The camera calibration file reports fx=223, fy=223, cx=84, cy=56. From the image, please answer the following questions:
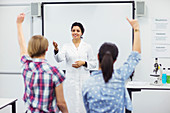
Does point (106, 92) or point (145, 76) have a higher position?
point (106, 92)

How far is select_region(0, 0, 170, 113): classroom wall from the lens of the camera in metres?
2.77

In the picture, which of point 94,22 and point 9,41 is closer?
point 94,22

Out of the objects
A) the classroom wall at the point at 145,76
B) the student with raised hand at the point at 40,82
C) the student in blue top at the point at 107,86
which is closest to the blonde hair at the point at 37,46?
the student with raised hand at the point at 40,82

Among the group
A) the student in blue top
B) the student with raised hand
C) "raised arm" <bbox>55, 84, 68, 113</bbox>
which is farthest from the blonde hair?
the student in blue top

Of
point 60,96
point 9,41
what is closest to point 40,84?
point 60,96

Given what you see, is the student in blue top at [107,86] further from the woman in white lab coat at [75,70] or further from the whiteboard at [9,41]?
the whiteboard at [9,41]

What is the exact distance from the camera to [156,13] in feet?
12.3

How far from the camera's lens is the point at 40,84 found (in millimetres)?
1402

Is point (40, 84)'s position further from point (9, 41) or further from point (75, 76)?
Result: point (9, 41)

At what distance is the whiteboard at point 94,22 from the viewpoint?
12.4 ft

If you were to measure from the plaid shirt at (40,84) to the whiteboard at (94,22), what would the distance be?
2469mm

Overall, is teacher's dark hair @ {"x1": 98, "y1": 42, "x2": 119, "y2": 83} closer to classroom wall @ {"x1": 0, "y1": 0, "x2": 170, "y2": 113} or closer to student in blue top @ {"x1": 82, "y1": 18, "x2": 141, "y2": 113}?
student in blue top @ {"x1": 82, "y1": 18, "x2": 141, "y2": 113}

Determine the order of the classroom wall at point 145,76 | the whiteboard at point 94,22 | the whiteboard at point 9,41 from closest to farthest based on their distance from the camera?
the classroom wall at point 145,76
the whiteboard at point 94,22
the whiteboard at point 9,41

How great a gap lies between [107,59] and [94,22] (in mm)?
2554
